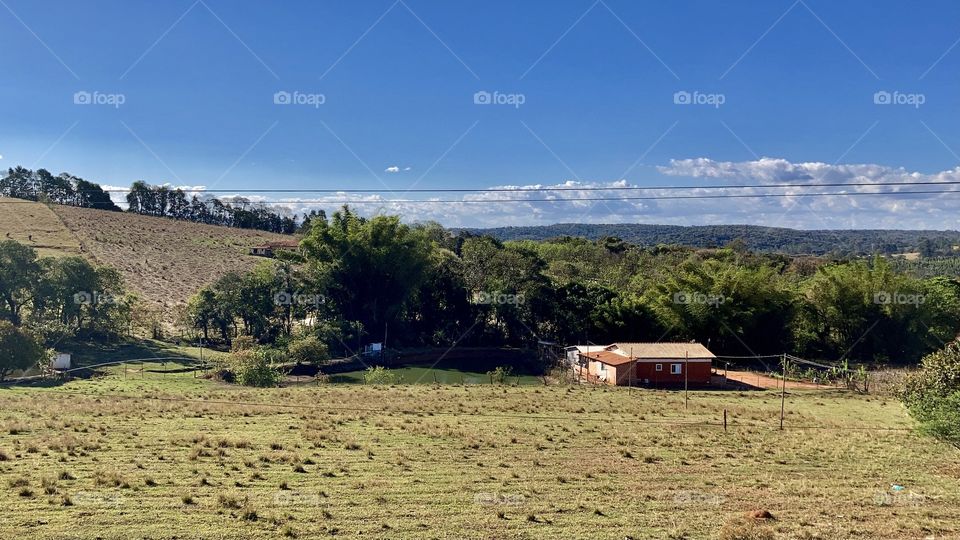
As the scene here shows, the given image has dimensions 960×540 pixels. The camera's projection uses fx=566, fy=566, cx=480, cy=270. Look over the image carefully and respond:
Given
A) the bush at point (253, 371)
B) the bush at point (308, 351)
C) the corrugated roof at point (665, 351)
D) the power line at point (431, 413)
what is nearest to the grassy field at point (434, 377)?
the bush at point (308, 351)

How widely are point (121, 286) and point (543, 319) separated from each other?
A: 114 feet

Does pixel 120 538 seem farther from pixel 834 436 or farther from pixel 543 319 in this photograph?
pixel 543 319

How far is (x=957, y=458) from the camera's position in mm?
16375

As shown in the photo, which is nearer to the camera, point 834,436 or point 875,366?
point 834,436

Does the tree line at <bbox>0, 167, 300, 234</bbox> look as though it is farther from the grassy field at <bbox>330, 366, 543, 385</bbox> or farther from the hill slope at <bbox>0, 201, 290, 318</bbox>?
the grassy field at <bbox>330, 366, 543, 385</bbox>

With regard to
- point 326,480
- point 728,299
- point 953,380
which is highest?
point 728,299

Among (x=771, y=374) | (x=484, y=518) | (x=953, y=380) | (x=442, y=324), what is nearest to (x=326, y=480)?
(x=484, y=518)
